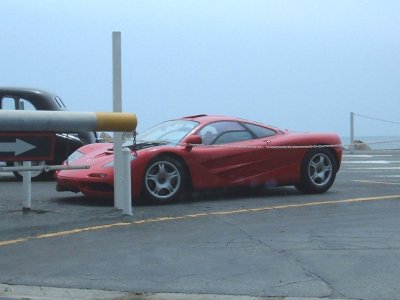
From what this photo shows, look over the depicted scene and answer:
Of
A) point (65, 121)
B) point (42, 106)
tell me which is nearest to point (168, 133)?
point (65, 121)

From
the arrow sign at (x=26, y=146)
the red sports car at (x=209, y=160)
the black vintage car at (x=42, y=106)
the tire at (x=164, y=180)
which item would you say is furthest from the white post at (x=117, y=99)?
Answer: the black vintage car at (x=42, y=106)

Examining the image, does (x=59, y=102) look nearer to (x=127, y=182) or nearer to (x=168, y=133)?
(x=168, y=133)

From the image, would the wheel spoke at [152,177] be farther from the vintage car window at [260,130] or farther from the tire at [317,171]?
the tire at [317,171]

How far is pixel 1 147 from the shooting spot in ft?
23.5

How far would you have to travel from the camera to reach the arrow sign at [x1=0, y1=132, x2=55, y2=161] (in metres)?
7.18

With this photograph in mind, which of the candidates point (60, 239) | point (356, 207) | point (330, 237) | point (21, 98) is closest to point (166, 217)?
point (60, 239)

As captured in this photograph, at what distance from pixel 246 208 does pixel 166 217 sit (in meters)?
1.29

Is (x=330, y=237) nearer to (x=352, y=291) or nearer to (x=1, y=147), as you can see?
(x=352, y=291)

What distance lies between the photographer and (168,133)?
9.38m

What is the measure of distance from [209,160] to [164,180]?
76 cm

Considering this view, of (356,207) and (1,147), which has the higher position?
(1,147)

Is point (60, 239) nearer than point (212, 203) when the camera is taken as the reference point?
Yes

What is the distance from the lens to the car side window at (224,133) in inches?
364

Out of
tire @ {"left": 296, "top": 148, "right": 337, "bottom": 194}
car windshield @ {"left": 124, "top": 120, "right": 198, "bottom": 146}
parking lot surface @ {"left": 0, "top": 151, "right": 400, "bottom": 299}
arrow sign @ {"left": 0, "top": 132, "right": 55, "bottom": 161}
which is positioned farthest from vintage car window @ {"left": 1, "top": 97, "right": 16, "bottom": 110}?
tire @ {"left": 296, "top": 148, "right": 337, "bottom": 194}
